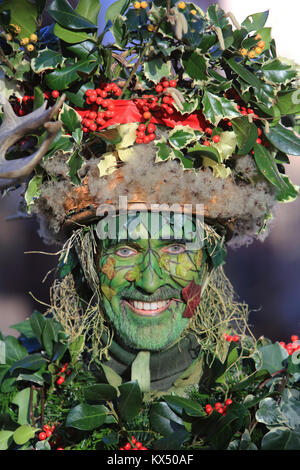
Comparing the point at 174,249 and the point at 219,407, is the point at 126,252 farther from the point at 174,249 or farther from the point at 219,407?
the point at 219,407

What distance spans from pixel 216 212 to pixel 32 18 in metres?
0.59

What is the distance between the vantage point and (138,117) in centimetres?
116

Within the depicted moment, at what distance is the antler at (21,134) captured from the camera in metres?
0.98

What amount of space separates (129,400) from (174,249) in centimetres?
35

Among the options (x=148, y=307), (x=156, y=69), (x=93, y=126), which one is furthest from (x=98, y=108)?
(x=148, y=307)

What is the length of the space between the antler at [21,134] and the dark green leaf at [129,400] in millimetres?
477

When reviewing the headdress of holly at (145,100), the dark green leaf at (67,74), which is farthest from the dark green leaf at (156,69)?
the dark green leaf at (67,74)

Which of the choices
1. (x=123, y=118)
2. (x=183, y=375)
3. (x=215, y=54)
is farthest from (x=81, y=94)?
(x=183, y=375)

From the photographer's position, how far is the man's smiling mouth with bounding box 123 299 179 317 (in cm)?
123

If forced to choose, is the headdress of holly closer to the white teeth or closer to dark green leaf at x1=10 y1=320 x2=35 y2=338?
the white teeth

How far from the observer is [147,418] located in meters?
1.20

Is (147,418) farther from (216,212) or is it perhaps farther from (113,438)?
(216,212)

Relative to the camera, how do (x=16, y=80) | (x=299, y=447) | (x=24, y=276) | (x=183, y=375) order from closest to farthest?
(x=299, y=447)
(x=16, y=80)
(x=183, y=375)
(x=24, y=276)

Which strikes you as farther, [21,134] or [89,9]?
[89,9]
